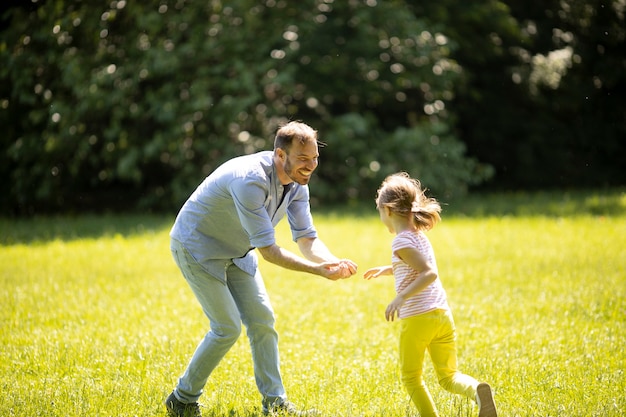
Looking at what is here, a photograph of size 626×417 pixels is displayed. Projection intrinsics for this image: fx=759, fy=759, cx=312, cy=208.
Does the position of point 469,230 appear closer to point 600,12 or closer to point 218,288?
point 218,288

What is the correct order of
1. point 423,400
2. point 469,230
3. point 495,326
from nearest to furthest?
1. point 423,400
2. point 495,326
3. point 469,230

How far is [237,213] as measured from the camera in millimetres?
4605

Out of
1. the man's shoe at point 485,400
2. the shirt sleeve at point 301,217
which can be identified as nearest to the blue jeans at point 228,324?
the shirt sleeve at point 301,217

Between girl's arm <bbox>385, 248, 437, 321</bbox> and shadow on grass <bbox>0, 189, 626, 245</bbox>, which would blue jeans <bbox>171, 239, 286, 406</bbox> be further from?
shadow on grass <bbox>0, 189, 626, 245</bbox>

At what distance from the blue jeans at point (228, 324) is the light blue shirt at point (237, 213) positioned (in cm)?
7

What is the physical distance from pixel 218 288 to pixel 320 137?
12855 mm

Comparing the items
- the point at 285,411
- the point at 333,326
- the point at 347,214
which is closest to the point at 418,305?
the point at 285,411

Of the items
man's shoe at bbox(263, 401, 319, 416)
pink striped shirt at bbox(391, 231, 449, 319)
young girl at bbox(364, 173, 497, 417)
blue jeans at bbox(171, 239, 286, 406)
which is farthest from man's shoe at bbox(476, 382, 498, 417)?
blue jeans at bbox(171, 239, 286, 406)

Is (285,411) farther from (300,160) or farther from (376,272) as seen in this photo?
(300,160)

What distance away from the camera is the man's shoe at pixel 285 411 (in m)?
4.70

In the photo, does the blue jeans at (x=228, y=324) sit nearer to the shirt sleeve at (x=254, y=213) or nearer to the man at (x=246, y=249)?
the man at (x=246, y=249)

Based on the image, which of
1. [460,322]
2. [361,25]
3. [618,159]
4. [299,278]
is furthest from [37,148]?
[618,159]

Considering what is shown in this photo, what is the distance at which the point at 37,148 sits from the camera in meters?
16.1

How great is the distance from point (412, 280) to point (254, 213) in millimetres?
967
